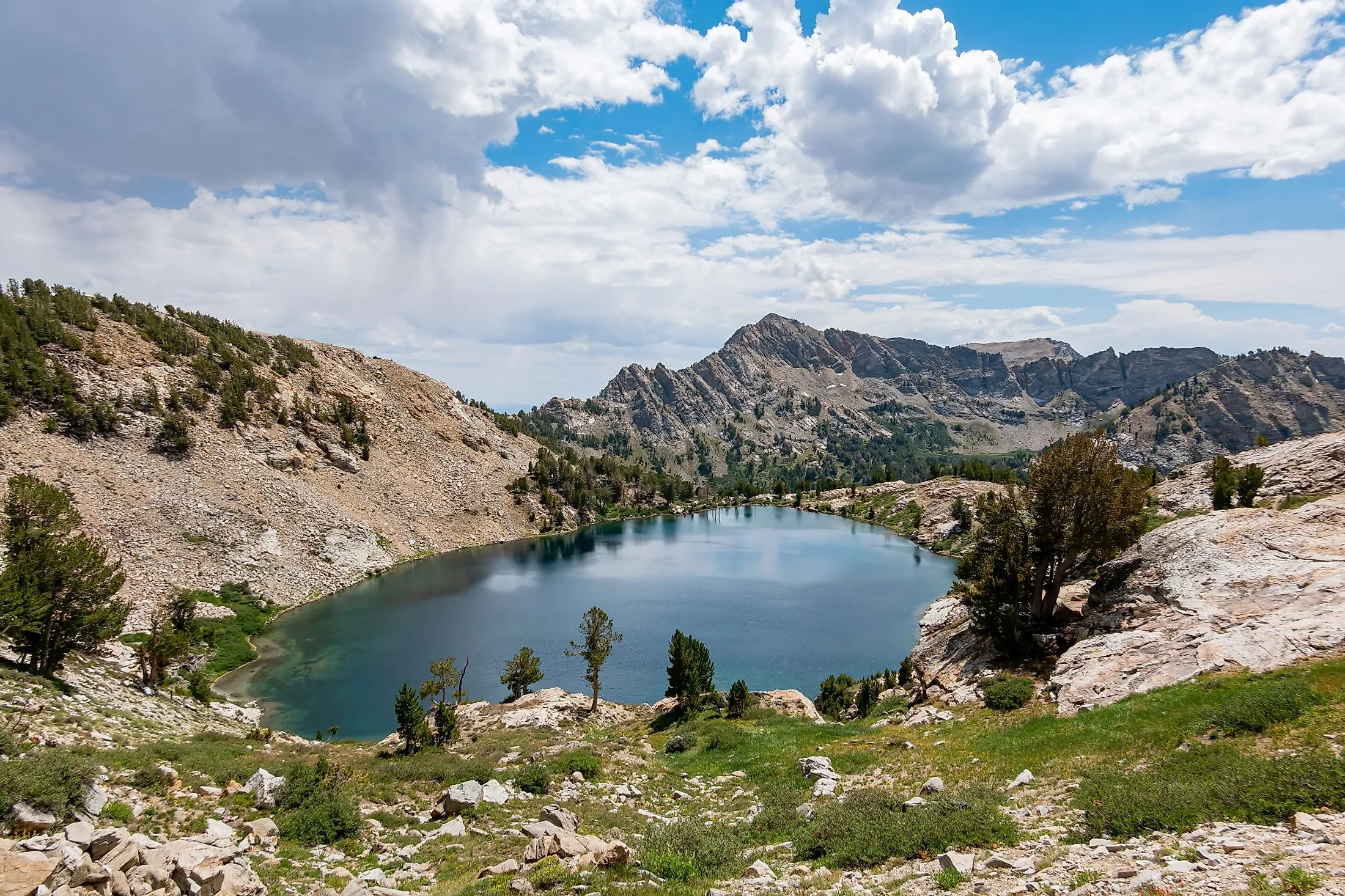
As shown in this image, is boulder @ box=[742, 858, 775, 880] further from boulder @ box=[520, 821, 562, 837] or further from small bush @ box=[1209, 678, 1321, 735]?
small bush @ box=[1209, 678, 1321, 735]

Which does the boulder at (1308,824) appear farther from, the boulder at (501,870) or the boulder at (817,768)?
the boulder at (501,870)

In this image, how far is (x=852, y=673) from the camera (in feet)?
194

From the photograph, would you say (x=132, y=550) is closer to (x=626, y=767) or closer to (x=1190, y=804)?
(x=626, y=767)

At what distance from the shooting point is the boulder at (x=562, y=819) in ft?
59.6

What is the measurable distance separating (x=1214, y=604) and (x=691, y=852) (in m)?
26.1

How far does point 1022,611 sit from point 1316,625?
15.6 metres

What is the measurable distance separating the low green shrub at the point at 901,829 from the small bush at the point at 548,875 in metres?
6.07

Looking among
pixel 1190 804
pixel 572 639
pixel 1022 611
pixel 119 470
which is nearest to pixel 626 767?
pixel 1190 804

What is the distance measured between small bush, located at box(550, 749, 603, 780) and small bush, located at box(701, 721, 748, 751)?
20.8 ft

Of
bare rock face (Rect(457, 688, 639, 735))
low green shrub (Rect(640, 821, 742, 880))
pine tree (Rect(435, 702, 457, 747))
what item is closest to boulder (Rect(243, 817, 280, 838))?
low green shrub (Rect(640, 821, 742, 880))

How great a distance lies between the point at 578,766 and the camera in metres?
26.5

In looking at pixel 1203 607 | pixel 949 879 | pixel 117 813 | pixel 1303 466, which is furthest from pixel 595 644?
pixel 1303 466

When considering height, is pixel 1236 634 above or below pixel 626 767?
above

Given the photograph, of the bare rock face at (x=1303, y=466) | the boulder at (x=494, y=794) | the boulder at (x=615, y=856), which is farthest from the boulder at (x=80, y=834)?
the bare rock face at (x=1303, y=466)
